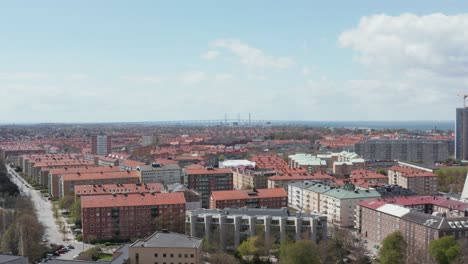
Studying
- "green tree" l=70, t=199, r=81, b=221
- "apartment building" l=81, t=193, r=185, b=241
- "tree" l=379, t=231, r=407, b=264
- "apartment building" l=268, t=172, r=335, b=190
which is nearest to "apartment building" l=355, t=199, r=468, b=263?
"tree" l=379, t=231, r=407, b=264

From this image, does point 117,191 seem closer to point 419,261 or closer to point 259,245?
point 259,245

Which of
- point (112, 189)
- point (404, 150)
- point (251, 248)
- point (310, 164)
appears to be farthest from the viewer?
point (404, 150)

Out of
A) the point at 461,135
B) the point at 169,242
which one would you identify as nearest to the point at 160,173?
the point at 169,242

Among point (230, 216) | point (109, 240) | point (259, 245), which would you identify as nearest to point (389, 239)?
point (259, 245)

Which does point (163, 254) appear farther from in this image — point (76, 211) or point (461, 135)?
point (461, 135)

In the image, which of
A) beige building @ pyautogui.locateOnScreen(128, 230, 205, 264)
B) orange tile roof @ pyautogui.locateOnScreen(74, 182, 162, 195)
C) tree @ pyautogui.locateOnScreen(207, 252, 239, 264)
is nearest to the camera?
beige building @ pyautogui.locateOnScreen(128, 230, 205, 264)

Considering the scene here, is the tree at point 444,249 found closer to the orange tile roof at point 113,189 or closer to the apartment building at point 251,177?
the orange tile roof at point 113,189

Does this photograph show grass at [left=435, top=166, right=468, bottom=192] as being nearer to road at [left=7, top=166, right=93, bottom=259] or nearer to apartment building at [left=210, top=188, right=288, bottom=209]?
apartment building at [left=210, top=188, right=288, bottom=209]
